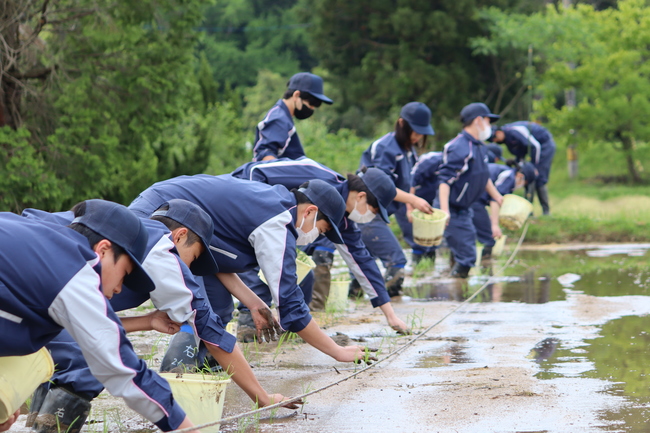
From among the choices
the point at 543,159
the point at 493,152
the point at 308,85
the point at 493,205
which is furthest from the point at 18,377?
the point at 543,159

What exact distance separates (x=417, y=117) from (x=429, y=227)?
1.10 meters

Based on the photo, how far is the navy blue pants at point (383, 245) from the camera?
819 cm

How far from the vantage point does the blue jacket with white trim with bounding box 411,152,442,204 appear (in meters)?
10.4

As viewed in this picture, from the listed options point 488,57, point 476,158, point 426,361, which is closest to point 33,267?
point 426,361

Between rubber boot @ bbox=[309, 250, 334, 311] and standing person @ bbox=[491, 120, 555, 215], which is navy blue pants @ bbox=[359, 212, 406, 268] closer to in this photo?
rubber boot @ bbox=[309, 250, 334, 311]

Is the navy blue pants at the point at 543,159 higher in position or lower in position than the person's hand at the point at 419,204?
lower

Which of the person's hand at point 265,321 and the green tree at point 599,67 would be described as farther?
the green tree at point 599,67

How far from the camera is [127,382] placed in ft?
9.33

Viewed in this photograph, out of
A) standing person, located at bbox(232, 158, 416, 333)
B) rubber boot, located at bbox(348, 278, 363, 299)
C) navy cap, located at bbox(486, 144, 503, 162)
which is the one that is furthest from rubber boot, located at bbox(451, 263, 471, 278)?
navy cap, located at bbox(486, 144, 503, 162)

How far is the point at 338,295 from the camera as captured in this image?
7.30 meters

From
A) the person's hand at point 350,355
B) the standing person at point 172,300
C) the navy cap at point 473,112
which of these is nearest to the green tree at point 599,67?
the navy cap at point 473,112

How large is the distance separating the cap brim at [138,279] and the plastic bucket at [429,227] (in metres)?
5.27

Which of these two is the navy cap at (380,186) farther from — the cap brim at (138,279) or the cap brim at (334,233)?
the cap brim at (138,279)

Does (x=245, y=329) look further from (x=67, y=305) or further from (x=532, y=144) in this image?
Answer: (x=532, y=144)
